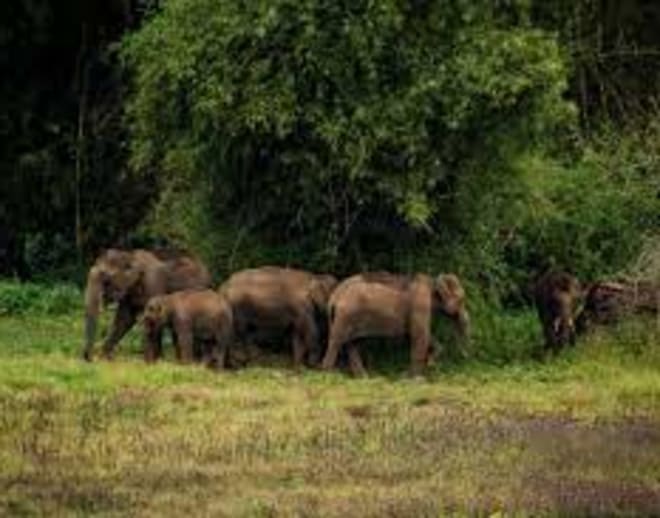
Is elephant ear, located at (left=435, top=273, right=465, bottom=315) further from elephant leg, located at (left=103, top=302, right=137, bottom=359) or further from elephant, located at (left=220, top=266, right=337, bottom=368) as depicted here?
elephant leg, located at (left=103, top=302, right=137, bottom=359)

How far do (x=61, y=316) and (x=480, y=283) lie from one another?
491 centimetres

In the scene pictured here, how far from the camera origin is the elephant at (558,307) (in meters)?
18.8

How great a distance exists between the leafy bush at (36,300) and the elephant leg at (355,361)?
16.7 feet

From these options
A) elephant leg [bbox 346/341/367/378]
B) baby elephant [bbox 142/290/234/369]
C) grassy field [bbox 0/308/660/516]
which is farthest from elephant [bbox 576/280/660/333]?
baby elephant [bbox 142/290/234/369]

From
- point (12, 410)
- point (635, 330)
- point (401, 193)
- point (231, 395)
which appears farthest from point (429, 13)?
point (12, 410)

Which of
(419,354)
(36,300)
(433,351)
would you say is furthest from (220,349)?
(36,300)

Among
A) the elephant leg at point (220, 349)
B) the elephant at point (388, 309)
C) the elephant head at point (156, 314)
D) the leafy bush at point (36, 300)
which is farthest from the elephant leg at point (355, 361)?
the leafy bush at point (36, 300)

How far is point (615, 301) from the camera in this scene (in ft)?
61.5

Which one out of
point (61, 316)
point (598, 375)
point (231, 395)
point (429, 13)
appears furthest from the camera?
point (61, 316)

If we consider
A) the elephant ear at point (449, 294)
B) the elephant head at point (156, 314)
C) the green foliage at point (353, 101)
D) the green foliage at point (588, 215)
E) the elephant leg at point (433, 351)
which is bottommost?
the elephant leg at point (433, 351)

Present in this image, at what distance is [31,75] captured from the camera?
26.5 m

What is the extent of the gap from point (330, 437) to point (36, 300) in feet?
30.9

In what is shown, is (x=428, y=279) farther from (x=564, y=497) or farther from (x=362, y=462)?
(x=564, y=497)

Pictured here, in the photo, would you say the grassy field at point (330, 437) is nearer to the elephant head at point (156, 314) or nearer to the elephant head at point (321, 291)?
the elephant head at point (156, 314)
